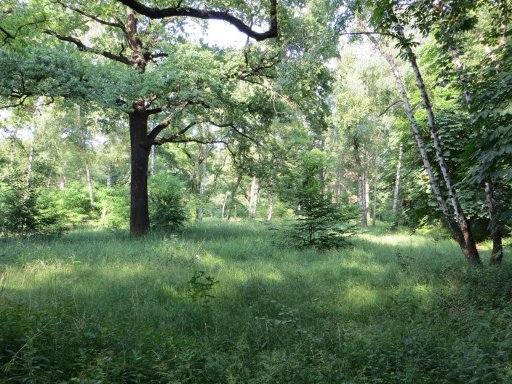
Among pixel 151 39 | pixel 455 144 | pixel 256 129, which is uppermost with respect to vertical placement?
pixel 151 39

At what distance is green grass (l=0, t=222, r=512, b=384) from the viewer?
333cm

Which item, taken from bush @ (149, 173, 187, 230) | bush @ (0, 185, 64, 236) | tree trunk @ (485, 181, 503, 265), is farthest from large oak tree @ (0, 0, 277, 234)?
tree trunk @ (485, 181, 503, 265)

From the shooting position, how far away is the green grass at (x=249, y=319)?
3.33 m

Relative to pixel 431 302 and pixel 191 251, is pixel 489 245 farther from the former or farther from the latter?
pixel 191 251

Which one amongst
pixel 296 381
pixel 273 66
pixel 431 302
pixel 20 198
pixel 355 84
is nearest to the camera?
pixel 296 381

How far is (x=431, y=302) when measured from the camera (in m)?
5.73

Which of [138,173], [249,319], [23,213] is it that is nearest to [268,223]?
[138,173]

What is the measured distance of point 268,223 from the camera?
11258mm

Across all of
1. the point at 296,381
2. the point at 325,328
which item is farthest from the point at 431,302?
the point at 296,381

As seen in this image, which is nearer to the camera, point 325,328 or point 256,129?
point 325,328

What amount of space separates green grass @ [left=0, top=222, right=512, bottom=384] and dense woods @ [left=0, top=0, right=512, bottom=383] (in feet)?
0.11

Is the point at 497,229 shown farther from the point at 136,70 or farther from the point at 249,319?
the point at 136,70

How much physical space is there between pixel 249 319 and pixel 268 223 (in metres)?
6.32

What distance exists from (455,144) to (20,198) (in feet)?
48.6
